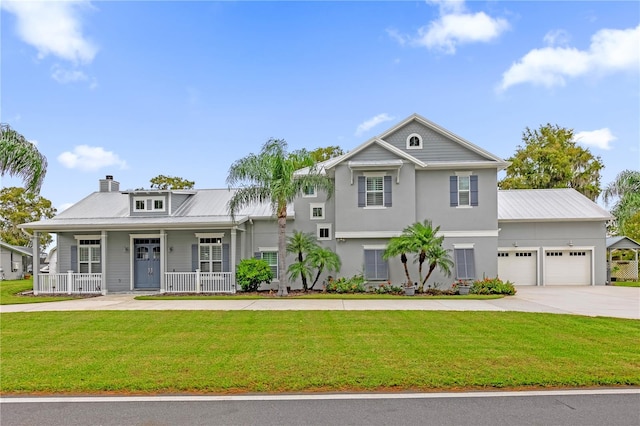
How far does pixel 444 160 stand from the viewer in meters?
21.5

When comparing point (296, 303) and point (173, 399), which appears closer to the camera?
point (173, 399)

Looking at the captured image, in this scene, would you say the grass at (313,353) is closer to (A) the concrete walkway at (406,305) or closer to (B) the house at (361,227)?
(A) the concrete walkway at (406,305)

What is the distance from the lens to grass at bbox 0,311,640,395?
6.63 meters

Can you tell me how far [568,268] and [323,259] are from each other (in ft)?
45.9

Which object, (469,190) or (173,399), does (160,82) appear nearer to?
(469,190)

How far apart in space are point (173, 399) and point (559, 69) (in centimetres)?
2379

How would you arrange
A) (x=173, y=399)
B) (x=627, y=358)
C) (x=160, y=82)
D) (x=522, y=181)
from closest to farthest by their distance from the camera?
(x=173, y=399) → (x=627, y=358) → (x=160, y=82) → (x=522, y=181)

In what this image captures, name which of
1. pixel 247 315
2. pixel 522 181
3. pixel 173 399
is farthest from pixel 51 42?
pixel 522 181

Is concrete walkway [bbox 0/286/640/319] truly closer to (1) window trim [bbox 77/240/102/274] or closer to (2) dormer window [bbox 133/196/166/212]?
(1) window trim [bbox 77/240/102/274]

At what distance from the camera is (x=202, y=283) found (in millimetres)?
21062

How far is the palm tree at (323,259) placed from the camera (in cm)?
2041

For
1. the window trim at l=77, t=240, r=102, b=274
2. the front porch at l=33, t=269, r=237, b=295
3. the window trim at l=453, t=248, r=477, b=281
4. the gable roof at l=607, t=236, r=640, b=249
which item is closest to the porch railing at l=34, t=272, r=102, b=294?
the front porch at l=33, t=269, r=237, b=295

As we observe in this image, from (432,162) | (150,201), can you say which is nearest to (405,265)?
(432,162)

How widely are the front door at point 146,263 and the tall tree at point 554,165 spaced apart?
92.9 ft
